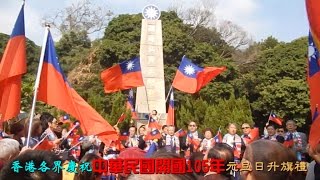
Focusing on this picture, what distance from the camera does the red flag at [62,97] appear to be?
5.48 metres

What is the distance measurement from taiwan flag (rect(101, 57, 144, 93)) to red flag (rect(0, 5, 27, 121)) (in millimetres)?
5462

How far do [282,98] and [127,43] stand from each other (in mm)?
9393

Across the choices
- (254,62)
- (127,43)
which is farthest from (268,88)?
(127,43)

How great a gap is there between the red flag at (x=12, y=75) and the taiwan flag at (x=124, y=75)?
546 cm

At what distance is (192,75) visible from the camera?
13.8 meters

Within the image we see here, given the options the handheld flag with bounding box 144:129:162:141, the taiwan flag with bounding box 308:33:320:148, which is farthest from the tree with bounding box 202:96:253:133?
the taiwan flag with bounding box 308:33:320:148

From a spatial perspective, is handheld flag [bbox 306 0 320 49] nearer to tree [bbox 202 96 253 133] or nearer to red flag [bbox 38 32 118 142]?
red flag [bbox 38 32 118 142]

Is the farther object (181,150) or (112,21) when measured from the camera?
(112,21)

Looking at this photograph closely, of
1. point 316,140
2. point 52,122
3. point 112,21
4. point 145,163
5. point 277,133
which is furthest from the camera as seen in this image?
point 112,21

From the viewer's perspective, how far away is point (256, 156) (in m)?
2.66

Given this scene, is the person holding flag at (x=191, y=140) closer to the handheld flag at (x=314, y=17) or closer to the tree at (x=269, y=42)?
the handheld flag at (x=314, y=17)

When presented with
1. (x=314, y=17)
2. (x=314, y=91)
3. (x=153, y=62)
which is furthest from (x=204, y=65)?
(x=314, y=17)

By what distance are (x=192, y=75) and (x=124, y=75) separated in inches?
105

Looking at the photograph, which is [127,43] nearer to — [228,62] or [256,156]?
[228,62]
